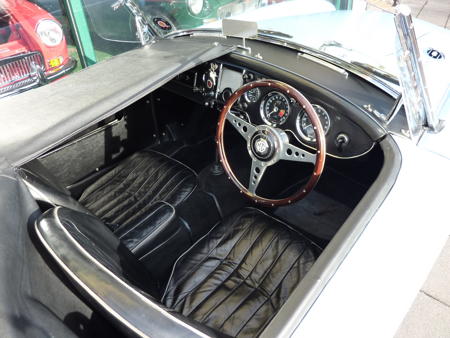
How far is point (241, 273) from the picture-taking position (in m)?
1.64

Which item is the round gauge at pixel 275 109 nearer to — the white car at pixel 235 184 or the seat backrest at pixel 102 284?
the white car at pixel 235 184

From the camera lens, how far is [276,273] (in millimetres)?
1615

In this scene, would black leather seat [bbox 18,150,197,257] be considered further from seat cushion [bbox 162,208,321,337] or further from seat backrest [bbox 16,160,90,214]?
seat cushion [bbox 162,208,321,337]

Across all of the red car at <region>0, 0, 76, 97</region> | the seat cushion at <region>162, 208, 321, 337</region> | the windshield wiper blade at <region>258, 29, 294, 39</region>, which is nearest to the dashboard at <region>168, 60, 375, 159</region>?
the windshield wiper blade at <region>258, 29, 294, 39</region>

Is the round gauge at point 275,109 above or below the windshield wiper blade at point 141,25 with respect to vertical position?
below

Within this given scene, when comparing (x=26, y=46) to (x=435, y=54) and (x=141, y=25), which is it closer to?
(x=141, y=25)

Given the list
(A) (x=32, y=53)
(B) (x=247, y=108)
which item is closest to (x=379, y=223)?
(B) (x=247, y=108)

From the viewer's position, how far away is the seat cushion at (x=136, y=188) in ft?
6.68

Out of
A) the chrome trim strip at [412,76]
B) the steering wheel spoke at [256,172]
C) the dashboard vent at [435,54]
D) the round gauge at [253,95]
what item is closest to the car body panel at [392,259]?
the chrome trim strip at [412,76]

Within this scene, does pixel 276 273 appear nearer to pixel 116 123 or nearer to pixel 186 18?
pixel 116 123

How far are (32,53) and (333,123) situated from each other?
3.31 m

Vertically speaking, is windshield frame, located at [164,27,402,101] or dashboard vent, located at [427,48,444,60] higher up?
dashboard vent, located at [427,48,444,60]

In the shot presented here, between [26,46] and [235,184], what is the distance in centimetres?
305

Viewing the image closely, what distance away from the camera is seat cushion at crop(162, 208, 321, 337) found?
57.8 inches
